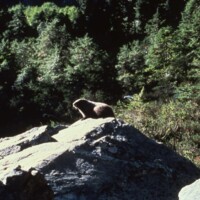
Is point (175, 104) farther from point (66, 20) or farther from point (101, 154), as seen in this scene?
point (66, 20)

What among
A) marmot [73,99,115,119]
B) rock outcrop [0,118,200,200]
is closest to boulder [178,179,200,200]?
rock outcrop [0,118,200,200]

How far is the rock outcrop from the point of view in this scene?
212 inches

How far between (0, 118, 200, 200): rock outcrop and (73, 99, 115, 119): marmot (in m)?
4.24

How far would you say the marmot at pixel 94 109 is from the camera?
436 inches

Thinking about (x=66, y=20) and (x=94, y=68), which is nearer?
(x=94, y=68)

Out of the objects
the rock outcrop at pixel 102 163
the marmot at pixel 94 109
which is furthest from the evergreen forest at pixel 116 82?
the rock outcrop at pixel 102 163

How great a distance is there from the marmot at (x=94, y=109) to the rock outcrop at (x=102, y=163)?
4244mm

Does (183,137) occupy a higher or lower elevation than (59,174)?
lower

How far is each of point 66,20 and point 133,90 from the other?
1762cm

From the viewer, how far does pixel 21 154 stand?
6.07 meters

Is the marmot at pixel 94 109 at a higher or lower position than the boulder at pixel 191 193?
lower

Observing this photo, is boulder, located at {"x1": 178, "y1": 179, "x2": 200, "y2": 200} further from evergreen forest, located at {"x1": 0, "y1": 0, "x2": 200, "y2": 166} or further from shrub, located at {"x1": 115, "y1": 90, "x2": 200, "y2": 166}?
evergreen forest, located at {"x1": 0, "y1": 0, "x2": 200, "y2": 166}

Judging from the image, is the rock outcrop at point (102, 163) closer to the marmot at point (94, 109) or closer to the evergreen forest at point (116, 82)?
the marmot at point (94, 109)

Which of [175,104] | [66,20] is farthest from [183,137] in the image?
[66,20]
